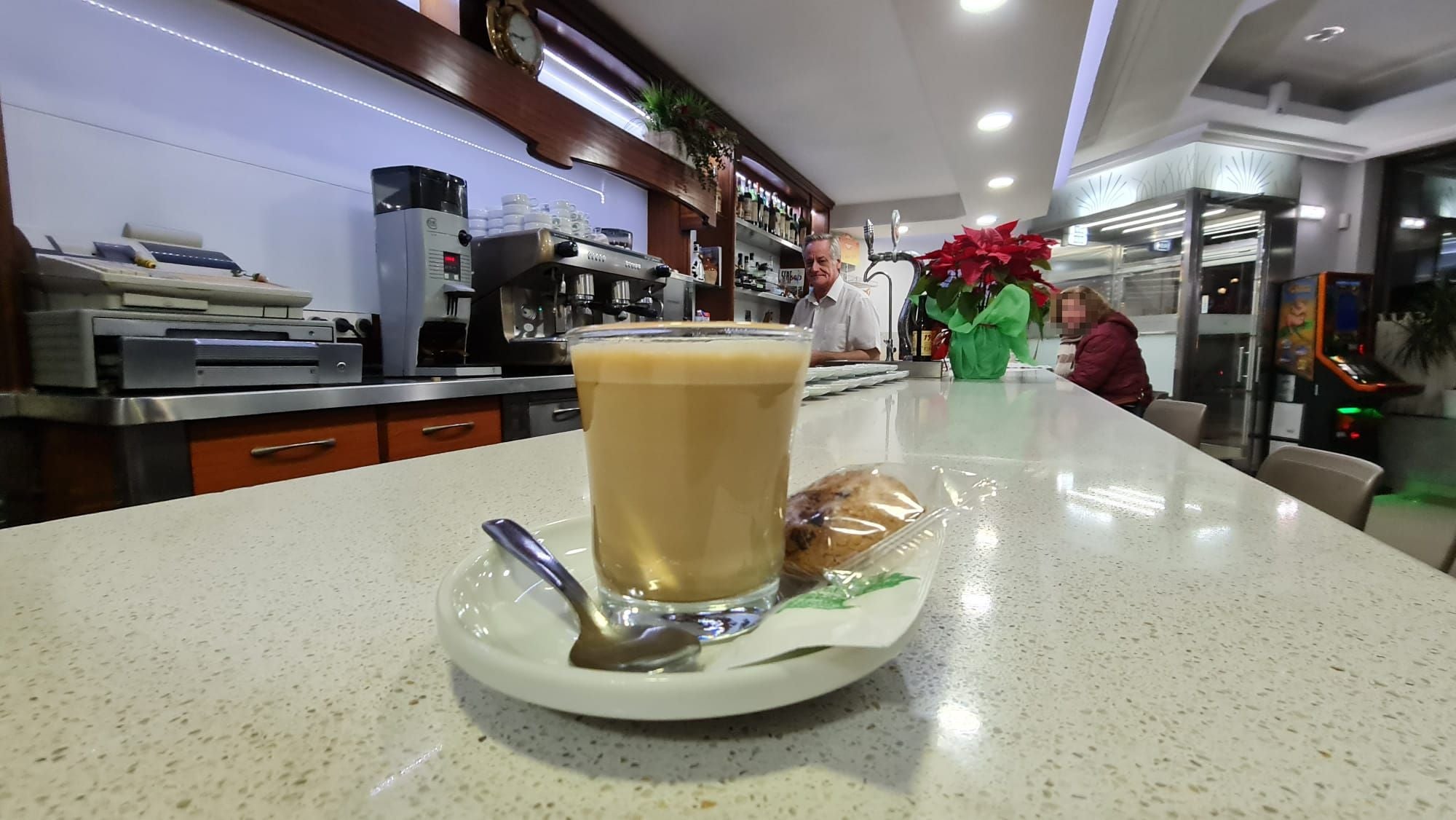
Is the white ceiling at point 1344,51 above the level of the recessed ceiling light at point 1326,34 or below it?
above

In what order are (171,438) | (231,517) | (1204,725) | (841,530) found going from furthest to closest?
→ (171,438) < (231,517) < (841,530) < (1204,725)

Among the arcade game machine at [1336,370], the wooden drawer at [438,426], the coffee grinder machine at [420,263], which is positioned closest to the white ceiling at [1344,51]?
the arcade game machine at [1336,370]

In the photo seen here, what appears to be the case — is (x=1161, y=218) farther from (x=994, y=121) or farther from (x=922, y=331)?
(x=922, y=331)

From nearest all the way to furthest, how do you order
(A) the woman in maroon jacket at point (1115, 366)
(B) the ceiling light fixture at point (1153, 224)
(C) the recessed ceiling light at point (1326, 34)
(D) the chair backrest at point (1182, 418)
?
(D) the chair backrest at point (1182, 418) → (A) the woman in maroon jacket at point (1115, 366) → (C) the recessed ceiling light at point (1326, 34) → (B) the ceiling light fixture at point (1153, 224)

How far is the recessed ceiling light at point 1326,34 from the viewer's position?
3.77 m

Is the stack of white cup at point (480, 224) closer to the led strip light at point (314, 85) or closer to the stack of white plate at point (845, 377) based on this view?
the led strip light at point (314, 85)

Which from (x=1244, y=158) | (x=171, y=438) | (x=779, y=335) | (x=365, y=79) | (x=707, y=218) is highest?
(x=1244, y=158)

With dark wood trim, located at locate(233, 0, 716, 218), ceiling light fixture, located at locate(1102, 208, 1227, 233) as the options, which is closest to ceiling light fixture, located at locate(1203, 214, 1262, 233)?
ceiling light fixture, located at locate(1102, 208, 1227, 233)

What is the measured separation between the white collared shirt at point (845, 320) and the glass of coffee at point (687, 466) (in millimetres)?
3253

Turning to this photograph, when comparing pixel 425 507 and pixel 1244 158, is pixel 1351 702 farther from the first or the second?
pixel 1244 158

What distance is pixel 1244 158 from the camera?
5.32m

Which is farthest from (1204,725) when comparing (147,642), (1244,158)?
(1244,158)

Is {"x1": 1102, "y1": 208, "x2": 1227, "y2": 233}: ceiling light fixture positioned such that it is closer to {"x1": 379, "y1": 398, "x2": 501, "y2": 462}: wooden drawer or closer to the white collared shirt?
the white collared shirt

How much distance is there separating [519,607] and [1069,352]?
6.35 meters
